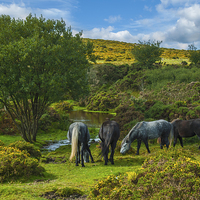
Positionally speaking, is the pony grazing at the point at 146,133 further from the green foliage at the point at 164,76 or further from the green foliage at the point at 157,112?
the green foliage at the point at 164,76

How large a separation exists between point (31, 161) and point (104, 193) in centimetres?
469

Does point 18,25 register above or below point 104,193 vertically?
above

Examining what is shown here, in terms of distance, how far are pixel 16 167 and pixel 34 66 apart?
10731 mm

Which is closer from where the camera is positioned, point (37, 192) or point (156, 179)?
point (156, 179)

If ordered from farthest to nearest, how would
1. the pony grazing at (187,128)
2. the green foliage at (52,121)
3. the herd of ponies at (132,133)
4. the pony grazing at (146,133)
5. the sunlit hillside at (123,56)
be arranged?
the sunlit hillside at (123,56) → the green foliage at (52,121) → the pony grazing at (187,128) → the pony grazing at (146,133) → the herd of ponies at (132,133)

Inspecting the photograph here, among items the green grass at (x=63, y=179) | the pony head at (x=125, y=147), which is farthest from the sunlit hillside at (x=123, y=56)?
the green grass at (x=63, y=179)

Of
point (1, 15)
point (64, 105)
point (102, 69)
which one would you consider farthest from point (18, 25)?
point (102, 69)

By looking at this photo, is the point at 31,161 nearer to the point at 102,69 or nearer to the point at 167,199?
the point at 167,199

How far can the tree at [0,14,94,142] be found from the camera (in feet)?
53.5

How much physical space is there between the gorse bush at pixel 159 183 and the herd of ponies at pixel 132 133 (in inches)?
222

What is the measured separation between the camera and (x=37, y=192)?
263 inches

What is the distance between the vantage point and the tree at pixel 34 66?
16.3 m

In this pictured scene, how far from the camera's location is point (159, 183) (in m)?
4.98

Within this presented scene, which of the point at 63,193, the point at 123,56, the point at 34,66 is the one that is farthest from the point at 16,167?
the point at 123,56
